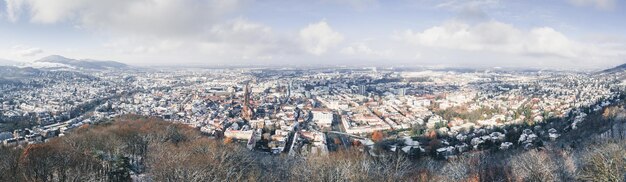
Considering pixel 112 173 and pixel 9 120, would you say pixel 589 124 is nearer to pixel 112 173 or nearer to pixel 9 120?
pixel 112 173

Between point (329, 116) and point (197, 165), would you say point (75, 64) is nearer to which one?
point (329, 116)

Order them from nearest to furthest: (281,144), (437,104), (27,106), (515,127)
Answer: (281,144), (515,127), (27,106), (437,104)

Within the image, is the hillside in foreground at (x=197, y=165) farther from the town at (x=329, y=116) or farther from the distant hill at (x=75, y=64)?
the distant hill at (x=75, y=64)

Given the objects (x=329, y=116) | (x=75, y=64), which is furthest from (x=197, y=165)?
(x=75, y=64)

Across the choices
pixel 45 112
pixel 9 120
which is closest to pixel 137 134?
pixel 9 120

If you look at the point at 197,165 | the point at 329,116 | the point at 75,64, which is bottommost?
the point at 329,116

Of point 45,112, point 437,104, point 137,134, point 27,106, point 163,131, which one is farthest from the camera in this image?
point 437,104

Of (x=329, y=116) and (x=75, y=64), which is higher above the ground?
(x=75, y=64)

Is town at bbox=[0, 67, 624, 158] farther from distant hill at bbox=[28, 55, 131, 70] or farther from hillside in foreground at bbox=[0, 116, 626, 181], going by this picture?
distant hill at bbox=[28, 55, 131, 70]

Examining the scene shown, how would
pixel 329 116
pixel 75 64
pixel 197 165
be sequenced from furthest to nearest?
pixel 75 64, pixel 329 116, pixel 197 165
